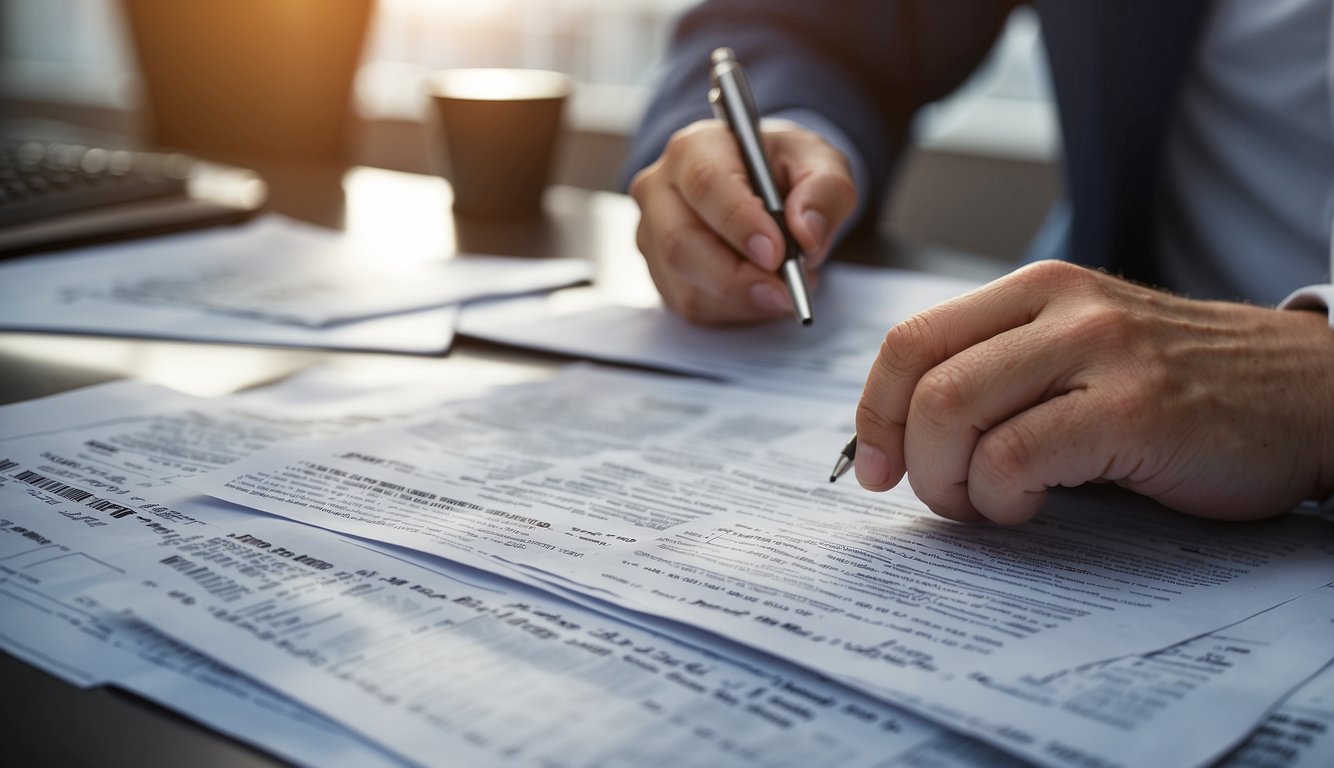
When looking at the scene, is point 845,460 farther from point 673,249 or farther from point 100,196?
point 100,196

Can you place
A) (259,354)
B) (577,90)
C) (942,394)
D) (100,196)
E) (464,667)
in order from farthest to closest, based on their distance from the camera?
(577,90)
(100,196)
(259,354)
(942,394)
(464,667)

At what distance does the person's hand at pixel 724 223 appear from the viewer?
0.67 meters

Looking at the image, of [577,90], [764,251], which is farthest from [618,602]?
[577,90]

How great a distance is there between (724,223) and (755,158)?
0.19 feet

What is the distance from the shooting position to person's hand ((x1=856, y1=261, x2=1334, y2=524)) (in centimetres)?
41

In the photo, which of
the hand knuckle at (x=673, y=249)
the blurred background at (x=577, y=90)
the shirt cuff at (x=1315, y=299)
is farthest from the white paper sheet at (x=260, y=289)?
the blurred background at (x=577, y=90)

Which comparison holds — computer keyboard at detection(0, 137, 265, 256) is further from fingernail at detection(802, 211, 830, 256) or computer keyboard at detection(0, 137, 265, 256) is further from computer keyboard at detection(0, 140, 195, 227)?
fingernail at detection(802, 211, 830, 256)

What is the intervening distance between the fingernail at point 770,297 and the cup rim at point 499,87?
1.46ft

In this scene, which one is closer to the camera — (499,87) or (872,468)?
(872,468)

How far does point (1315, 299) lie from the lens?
507mm

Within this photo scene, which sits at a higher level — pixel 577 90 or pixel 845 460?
pixel 577 90

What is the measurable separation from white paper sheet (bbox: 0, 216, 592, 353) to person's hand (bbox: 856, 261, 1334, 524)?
0.33 m

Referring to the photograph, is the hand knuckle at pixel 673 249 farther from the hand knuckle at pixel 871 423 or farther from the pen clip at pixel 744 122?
the hand knuckle at pixel 871 423

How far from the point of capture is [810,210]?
0.70 meters
